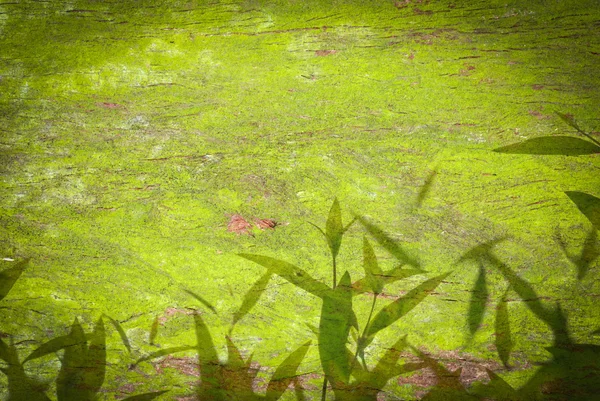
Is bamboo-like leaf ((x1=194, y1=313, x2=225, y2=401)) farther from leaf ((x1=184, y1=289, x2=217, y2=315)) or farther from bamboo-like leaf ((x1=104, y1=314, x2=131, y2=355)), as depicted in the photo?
bamboo-like leaf ((x1=104, y1=314, x2=131, y2=355))

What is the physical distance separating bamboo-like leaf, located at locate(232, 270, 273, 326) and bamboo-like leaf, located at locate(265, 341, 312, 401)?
18cm

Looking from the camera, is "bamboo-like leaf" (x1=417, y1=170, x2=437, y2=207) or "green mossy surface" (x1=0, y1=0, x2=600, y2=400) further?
"bamboo-like leaf" (x1=417, y1=170, x2=437, y2=207)

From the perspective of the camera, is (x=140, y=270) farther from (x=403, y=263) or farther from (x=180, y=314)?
(x=403, y=263)

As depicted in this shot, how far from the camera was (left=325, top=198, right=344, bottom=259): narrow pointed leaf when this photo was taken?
4.55ft

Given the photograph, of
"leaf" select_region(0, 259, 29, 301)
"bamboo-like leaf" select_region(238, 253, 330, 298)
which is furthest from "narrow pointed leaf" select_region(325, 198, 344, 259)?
"leaf" select_region(0, 259, 29, 301)

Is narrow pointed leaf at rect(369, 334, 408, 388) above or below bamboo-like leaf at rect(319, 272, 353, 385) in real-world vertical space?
below

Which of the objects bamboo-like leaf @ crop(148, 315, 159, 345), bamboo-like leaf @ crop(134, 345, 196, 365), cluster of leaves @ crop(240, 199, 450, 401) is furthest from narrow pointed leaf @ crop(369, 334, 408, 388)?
bamboo-like leaf @ crop(148, 315, 159, 345)

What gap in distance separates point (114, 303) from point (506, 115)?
1.39 metres

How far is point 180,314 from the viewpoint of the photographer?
1.33 metres

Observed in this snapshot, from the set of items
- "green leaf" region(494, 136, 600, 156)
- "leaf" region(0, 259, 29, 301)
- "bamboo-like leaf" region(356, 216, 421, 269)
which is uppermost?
"green leaf" region(494, 136, 600, 156)

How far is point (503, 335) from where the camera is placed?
1276 millimetres

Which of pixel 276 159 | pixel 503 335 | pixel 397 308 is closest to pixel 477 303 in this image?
pixel 503 335

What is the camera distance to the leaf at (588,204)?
1.37m

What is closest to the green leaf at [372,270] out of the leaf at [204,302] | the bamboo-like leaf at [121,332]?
the leaf at [204,302]
